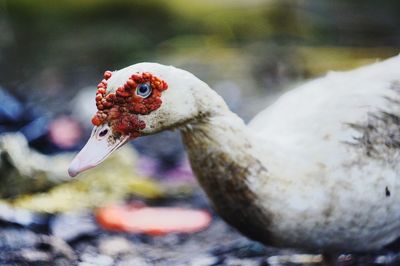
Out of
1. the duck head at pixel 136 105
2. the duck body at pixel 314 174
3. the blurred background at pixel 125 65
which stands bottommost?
the duck body at pixel 314 174

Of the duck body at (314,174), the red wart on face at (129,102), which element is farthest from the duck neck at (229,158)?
the red wart on face at (129,102)

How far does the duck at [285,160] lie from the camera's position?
1622mm

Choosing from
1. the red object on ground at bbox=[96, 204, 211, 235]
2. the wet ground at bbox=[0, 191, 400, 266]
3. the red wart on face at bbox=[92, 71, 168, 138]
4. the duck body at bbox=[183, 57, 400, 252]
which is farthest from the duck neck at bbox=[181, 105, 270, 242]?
the red object on ground at bbox=[96, 204, 211, 235]

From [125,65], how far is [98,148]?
2033 millimetres

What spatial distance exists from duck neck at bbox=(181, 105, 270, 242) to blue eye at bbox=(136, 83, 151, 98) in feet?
0.45

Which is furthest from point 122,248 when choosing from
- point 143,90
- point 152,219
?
point 143,90

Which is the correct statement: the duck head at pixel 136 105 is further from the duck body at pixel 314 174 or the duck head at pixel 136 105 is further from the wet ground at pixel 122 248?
the wet ground at pixel 122 248

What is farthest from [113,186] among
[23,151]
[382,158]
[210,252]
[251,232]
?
[382,158]

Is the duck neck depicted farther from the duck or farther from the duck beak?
the duck beak

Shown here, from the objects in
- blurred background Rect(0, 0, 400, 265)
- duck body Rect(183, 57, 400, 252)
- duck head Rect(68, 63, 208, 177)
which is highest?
blurred background Rect(0, 0, 400, 265)

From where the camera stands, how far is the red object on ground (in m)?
2.19

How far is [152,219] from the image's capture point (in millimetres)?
2258

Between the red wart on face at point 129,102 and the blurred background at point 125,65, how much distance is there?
47 centimetres

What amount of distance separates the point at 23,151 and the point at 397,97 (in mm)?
1193
